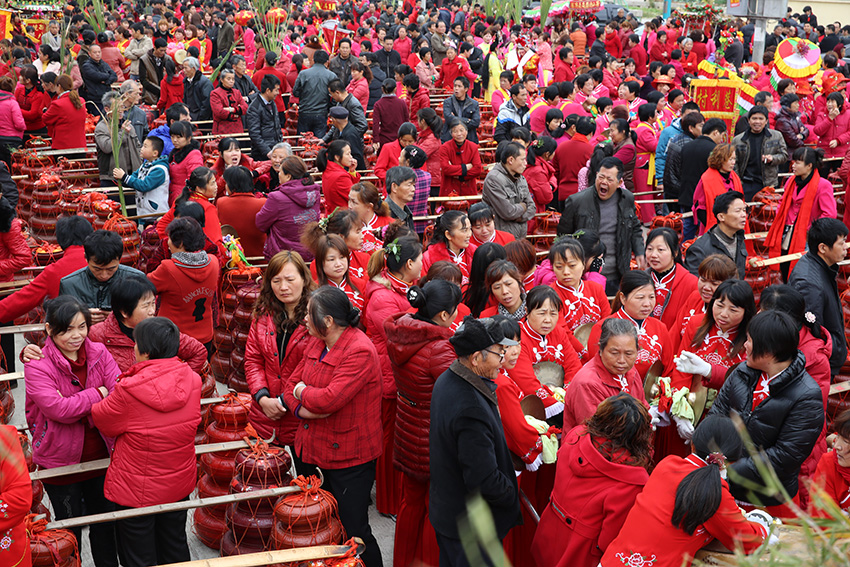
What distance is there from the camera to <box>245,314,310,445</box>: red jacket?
151 inches

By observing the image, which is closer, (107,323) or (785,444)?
(785,444)

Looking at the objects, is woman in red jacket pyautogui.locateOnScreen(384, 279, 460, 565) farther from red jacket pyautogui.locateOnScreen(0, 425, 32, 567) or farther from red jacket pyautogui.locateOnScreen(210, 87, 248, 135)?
red jacket pyautogui.locateOnScreen(210, 87, 248, 135)

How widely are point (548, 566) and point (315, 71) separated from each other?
7.41m

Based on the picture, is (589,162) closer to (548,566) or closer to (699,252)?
(699,252)

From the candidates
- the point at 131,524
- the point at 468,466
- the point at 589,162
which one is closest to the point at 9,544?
the point at 131,524

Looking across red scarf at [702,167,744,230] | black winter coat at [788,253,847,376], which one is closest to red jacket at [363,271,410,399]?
black winter coat at [788,253,847,376]

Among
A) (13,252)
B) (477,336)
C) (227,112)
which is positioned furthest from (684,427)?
(227,112)

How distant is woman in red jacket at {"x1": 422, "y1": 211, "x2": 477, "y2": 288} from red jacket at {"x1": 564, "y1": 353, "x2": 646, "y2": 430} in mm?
1571

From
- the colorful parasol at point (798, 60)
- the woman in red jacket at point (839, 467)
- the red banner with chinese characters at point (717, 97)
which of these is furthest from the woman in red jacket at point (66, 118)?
the colorful parasol at point (798, 60)

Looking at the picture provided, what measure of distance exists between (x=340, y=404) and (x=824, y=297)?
2921 millimetres

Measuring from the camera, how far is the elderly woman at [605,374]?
345cm

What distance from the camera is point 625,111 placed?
8547 millimetres

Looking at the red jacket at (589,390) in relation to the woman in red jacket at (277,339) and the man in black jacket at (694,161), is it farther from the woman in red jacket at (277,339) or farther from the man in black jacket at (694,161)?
the man in black jacket at (694,161)

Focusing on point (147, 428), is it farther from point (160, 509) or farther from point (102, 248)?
point (102, 248)
